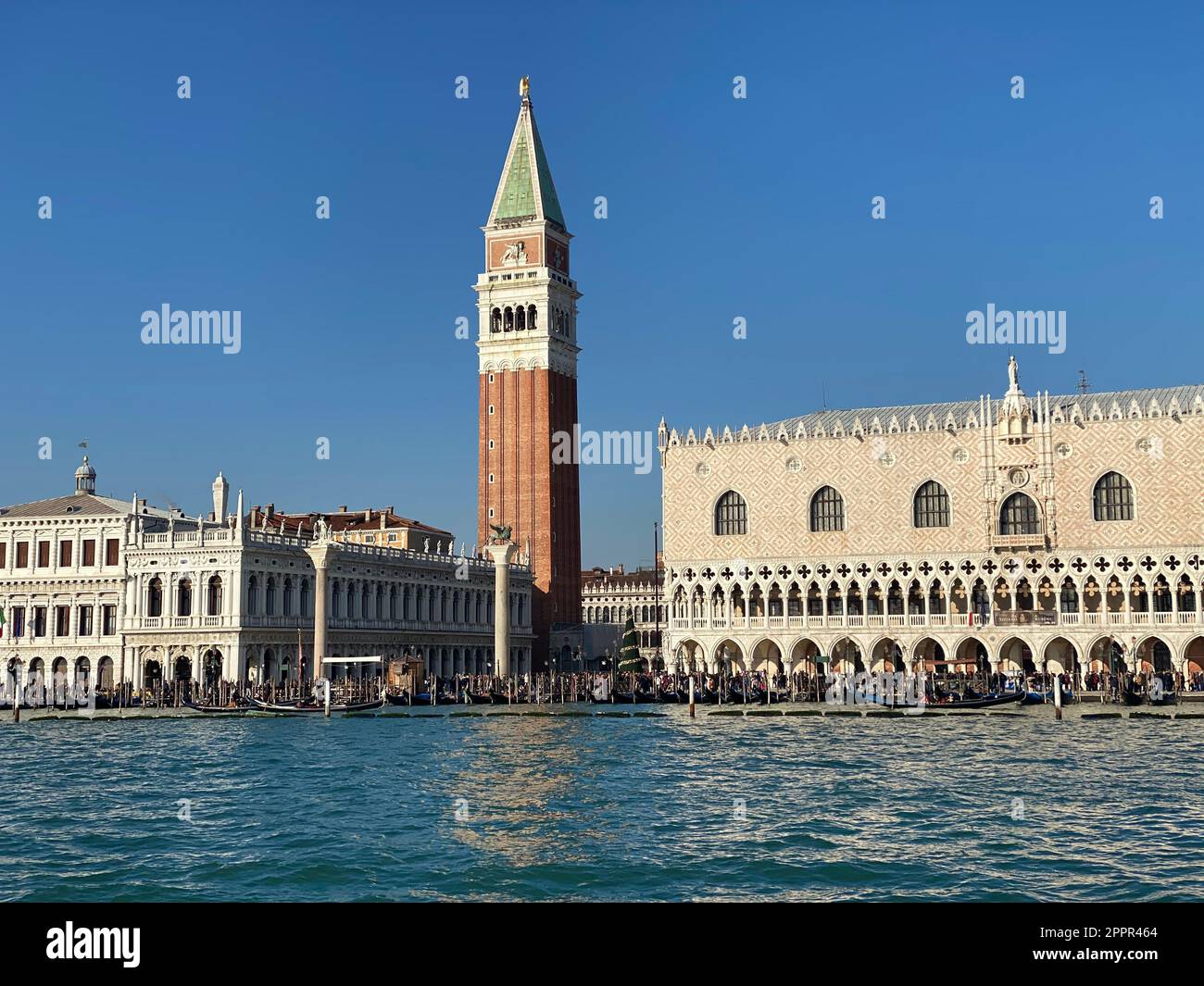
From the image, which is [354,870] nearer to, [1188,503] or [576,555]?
[1188,503]

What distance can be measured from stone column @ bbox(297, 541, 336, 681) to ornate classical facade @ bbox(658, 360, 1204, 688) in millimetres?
14949

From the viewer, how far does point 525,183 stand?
81.6m

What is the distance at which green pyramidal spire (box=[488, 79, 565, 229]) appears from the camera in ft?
265

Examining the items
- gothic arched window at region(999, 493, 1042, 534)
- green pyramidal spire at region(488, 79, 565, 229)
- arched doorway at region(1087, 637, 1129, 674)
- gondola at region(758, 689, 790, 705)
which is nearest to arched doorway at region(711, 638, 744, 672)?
gondola at region(758, 689, 790, 705)

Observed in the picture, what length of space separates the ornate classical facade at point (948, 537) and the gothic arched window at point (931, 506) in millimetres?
53

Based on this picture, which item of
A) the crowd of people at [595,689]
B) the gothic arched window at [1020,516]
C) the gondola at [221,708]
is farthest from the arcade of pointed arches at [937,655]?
the gondola at [221,708]

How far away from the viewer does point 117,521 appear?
194 feet

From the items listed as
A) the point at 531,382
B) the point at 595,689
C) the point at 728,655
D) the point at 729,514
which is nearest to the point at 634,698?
the point at 595,689

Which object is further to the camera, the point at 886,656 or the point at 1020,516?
the point at 886,656

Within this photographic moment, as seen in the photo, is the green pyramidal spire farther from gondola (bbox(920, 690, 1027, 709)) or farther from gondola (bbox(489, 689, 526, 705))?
gondola (bbox(920, 690, 1027, 709))

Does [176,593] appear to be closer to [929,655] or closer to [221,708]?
[221,708]

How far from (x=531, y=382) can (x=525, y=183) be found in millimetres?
12647
